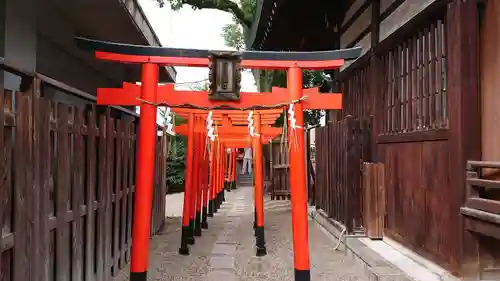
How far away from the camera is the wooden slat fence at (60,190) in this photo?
2.54 meters

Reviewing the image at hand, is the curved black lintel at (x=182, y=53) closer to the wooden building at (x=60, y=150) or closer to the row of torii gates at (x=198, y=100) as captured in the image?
the row of torii gates at (x=198, y=100)

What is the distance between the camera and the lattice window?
15.9 ft

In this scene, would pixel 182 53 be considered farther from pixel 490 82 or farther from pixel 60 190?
pixel 490 82

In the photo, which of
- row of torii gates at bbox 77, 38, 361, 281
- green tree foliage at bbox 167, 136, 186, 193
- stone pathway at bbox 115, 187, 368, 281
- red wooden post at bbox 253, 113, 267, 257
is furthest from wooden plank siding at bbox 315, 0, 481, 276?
green tree foliage at bbox 167, 136, 186, 193

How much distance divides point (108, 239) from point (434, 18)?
4.30 meters

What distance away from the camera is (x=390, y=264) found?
198 inches

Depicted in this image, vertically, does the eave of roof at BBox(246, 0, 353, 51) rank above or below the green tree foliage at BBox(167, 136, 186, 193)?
above

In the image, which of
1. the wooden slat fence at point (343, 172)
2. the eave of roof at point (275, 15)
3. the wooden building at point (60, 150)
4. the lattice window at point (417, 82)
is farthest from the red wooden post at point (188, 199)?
the lattice window at point (417, 82)

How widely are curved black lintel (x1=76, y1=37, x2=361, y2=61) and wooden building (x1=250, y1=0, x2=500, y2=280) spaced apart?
3.52 feet

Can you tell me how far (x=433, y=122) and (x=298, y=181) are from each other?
5.64 feet

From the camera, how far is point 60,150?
339 cm

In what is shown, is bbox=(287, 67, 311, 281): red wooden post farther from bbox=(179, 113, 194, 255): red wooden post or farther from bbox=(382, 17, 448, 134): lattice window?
bbox=(179, 113, 194, 255): red wooden post

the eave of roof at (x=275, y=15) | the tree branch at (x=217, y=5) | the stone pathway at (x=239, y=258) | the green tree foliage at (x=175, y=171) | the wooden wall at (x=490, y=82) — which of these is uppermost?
the tree branch at (x=217, y=5)

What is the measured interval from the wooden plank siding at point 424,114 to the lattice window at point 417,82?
0.01 metres
